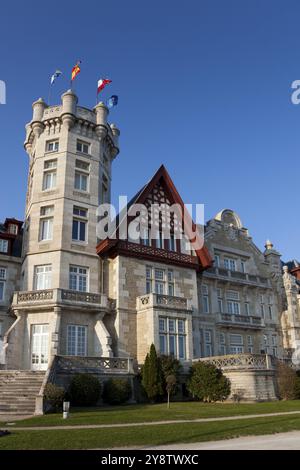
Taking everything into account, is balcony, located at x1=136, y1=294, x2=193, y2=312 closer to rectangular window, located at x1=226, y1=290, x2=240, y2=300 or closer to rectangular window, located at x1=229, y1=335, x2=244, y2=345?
rectangular window, located at x1=229, y1=335, x2=244, y2=345

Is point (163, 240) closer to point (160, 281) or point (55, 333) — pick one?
point (160, 281)

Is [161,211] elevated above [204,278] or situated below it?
above

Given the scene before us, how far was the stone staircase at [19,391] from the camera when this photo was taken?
2012 cm

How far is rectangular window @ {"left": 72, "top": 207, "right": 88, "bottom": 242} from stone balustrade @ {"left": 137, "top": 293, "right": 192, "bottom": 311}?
6451 mm

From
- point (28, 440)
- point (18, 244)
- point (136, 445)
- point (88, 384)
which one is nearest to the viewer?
point (136, 445)

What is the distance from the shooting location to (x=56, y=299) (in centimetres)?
2738

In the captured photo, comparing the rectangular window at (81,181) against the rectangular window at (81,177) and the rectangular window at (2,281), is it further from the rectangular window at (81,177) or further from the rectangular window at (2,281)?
the rectangular window at (2,281)

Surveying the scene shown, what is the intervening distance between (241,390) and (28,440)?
17622mm

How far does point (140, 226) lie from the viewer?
108ft

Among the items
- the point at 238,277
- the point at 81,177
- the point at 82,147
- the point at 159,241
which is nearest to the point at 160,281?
the point at 159,241

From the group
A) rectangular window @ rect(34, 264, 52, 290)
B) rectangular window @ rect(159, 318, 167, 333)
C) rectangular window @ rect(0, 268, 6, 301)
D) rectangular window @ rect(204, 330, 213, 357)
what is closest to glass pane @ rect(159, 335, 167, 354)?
rectangular window @ rect(159, 318, 167, 333)

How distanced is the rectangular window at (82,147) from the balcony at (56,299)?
12.3m
